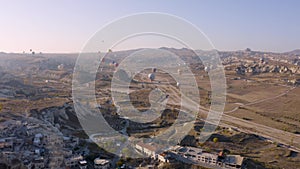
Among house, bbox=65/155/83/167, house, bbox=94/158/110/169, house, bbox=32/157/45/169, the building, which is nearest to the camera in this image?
house, bbox=32/157/45/169

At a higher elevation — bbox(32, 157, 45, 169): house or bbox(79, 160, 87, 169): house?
bbox(32, 157, 45, 169): house

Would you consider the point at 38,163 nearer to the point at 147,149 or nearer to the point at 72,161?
the point at 72,161

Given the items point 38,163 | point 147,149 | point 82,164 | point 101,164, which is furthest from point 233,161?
point 38,163

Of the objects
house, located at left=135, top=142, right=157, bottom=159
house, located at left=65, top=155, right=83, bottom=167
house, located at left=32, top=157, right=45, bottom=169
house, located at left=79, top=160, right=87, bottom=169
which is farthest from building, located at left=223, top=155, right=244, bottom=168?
house, located at left=32, top=157, right=45, bottom=169

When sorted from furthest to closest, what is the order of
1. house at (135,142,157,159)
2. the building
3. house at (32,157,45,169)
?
house at (135,142,157,159)
the building
house at (32,157,45,169)

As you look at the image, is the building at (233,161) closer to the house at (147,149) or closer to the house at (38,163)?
the house at (147,149)

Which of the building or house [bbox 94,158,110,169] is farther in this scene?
the building

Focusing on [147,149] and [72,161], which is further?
[147,149]

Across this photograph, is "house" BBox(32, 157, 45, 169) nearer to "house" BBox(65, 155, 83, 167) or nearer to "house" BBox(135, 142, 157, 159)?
"house" BBox(65, 155, 83, 167)

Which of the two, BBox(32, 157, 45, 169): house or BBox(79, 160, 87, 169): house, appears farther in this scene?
BBox(79, 160, 87, 169): house

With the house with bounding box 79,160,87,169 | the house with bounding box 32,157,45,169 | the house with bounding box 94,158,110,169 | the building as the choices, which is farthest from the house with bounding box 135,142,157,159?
the house with bounding box 32,157,45,169

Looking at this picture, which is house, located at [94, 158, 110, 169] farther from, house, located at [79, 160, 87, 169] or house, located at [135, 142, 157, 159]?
house, located at [135, 142, 157, 159]

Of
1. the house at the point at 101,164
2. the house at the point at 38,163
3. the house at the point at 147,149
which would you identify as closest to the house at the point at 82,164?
the house at the point at 101,164
